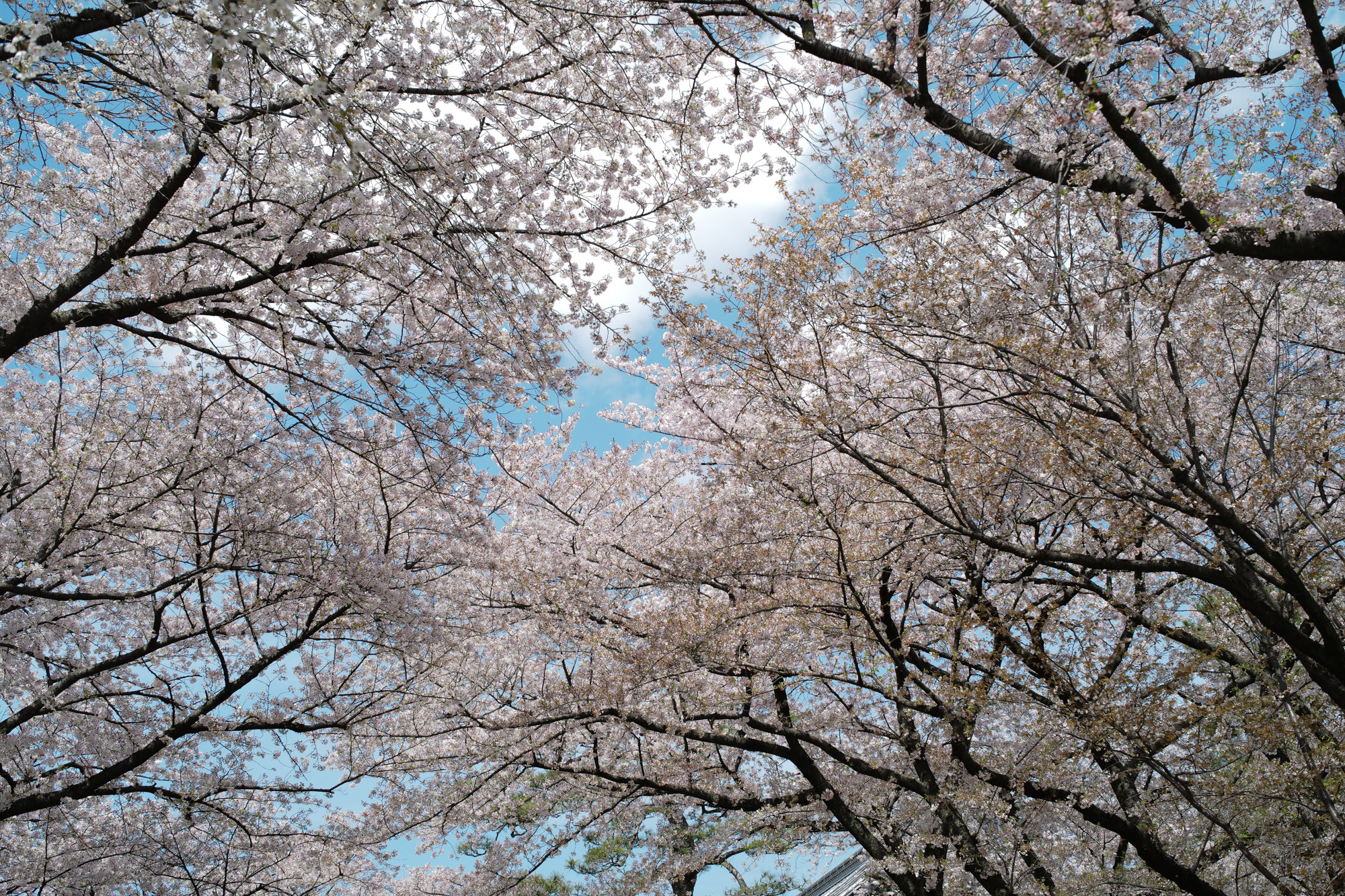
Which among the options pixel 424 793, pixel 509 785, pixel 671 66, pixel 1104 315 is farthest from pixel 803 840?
pixel 671 66

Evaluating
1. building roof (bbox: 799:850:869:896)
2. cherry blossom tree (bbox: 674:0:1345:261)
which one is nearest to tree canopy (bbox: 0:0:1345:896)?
cherry blossom tree (bbox: 674:0:1345:261)

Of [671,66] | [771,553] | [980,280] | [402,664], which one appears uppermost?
[671,66]

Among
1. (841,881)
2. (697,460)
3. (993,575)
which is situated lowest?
(841,881)

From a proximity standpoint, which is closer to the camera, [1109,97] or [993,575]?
[1109,97]

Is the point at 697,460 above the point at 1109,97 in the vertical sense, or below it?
above

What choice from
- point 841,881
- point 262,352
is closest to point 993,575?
point 262,352

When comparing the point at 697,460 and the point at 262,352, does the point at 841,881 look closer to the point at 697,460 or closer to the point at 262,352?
the point at 697,460

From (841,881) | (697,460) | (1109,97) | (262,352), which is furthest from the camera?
(841,881)

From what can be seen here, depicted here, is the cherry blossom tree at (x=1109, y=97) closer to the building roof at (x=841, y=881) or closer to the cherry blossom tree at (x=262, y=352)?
the cherry blossom tree at (x=262, y=352)

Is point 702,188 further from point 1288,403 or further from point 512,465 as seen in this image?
point 1288,403

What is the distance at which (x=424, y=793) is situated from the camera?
9.62 meters

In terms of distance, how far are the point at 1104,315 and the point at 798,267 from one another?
2382mm

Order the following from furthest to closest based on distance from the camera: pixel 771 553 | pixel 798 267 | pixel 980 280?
pixel 771 553
pixel 798 267
pixel 980 280

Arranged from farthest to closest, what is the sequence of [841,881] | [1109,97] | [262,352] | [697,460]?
[841,881] < [697,460] < [262,352] < [1109,97]
